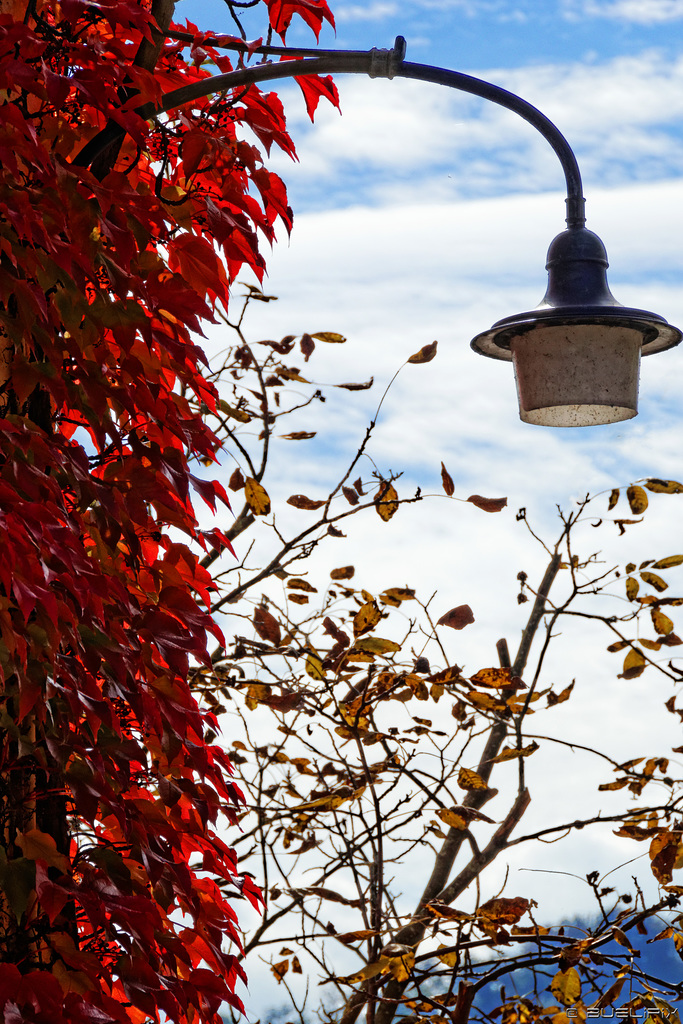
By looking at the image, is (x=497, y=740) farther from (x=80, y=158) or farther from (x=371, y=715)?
(x=80, y=158)

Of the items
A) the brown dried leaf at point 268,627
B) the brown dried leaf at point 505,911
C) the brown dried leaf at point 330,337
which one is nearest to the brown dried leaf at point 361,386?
the brown dried leaf at point 330,337

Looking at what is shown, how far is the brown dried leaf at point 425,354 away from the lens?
105 inches

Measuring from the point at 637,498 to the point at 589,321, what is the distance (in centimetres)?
87

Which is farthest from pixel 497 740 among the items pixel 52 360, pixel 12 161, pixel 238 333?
pixel 12 161

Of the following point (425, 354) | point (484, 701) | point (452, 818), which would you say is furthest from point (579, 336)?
point (452, 818)

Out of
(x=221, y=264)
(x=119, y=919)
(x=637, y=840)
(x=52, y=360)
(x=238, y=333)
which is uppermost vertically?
(x=238, y=333)

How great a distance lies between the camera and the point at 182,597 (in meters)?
1.58

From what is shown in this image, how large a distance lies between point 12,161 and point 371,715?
1.88 meters

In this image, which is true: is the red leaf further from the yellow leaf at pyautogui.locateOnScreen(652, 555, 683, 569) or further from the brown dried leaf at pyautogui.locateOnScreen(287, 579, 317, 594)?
the yellow leaf at pyautogui.locateOnScreen(652, 555, 683, 569)

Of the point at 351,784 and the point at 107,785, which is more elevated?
the point at 351,784

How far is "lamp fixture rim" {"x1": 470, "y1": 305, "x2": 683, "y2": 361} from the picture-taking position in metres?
2.28

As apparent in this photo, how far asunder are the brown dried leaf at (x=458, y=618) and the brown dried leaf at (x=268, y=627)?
50cm

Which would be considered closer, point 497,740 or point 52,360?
point 52,360

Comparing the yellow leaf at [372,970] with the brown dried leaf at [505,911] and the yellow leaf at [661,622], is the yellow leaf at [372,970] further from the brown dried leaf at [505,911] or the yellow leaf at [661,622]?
the yellow leaf at [661,622]
